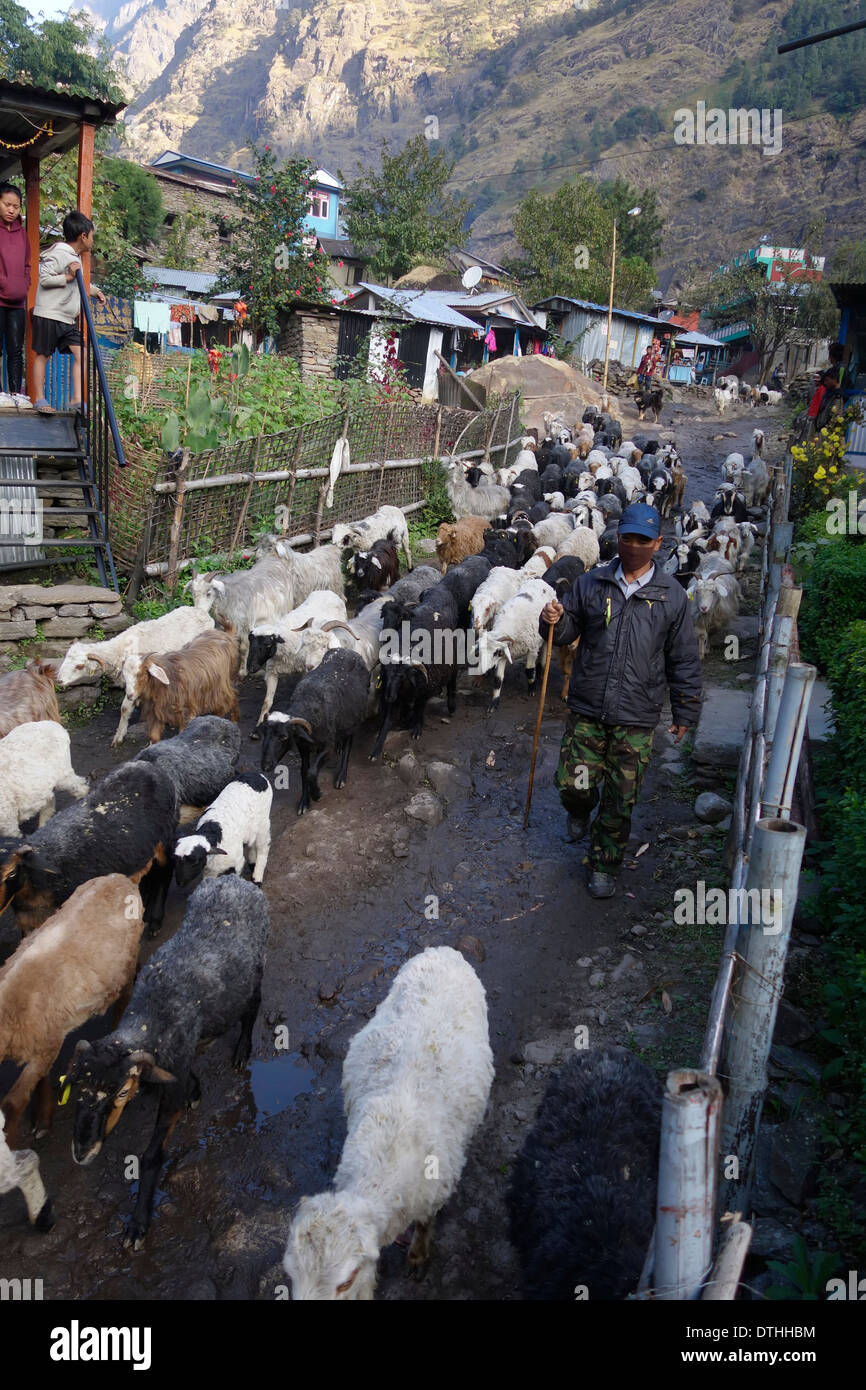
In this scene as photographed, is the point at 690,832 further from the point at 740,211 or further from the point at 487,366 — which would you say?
the point at 740,211

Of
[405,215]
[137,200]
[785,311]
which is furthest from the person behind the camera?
[785,311]

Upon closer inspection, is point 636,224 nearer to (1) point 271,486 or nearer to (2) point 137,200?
(2) point 137,200

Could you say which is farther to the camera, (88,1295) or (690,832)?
(690,832)

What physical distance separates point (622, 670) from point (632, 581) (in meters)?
0.57

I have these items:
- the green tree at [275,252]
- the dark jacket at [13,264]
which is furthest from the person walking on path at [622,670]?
the green tree at [275,252]

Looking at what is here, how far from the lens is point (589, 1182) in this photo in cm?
303

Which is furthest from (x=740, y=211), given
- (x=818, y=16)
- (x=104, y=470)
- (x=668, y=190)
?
(x=104, y=470)

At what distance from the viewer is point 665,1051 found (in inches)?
172

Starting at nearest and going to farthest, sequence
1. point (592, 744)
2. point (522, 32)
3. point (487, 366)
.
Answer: point (592, 744) < point (487, 366) < point (522, 32)

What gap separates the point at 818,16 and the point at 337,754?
11651 cm

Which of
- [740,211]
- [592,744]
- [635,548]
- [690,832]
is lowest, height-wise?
[690,832]

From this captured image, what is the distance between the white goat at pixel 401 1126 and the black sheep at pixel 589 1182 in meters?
0.32

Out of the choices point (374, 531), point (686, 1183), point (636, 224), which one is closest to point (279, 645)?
point (374, 531)

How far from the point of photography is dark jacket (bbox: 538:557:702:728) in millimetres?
5445
